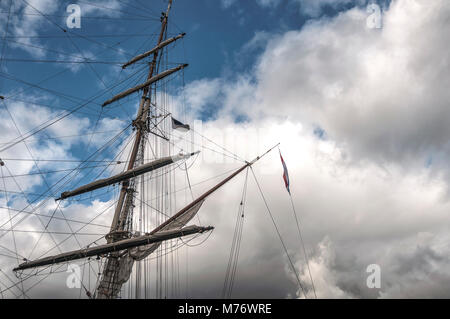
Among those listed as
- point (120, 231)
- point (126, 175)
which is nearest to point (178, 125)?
point (126, 175)

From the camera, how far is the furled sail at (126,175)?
93.1 ft

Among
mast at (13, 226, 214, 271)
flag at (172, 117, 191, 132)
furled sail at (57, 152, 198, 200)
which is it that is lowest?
mast at (13, 226, 214, 271)

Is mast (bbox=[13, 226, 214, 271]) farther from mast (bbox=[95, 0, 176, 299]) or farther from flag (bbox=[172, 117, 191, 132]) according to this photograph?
flag (bbox=[172, 117, 191, 132])

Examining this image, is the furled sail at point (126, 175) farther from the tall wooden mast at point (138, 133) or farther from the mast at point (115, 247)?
the mast at point (115, 247)

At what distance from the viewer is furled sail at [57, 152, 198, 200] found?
1117 inches

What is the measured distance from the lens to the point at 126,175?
29.5 meters

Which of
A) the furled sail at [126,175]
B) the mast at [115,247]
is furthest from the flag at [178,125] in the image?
the mast at [115,247]

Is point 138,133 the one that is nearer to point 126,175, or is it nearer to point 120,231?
point 126,175

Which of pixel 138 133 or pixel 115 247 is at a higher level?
pixel 138 133

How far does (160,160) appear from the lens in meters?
28.6

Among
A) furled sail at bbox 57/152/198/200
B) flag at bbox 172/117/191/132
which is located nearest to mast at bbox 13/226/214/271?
furled sail at bbox 57/152/198/200
